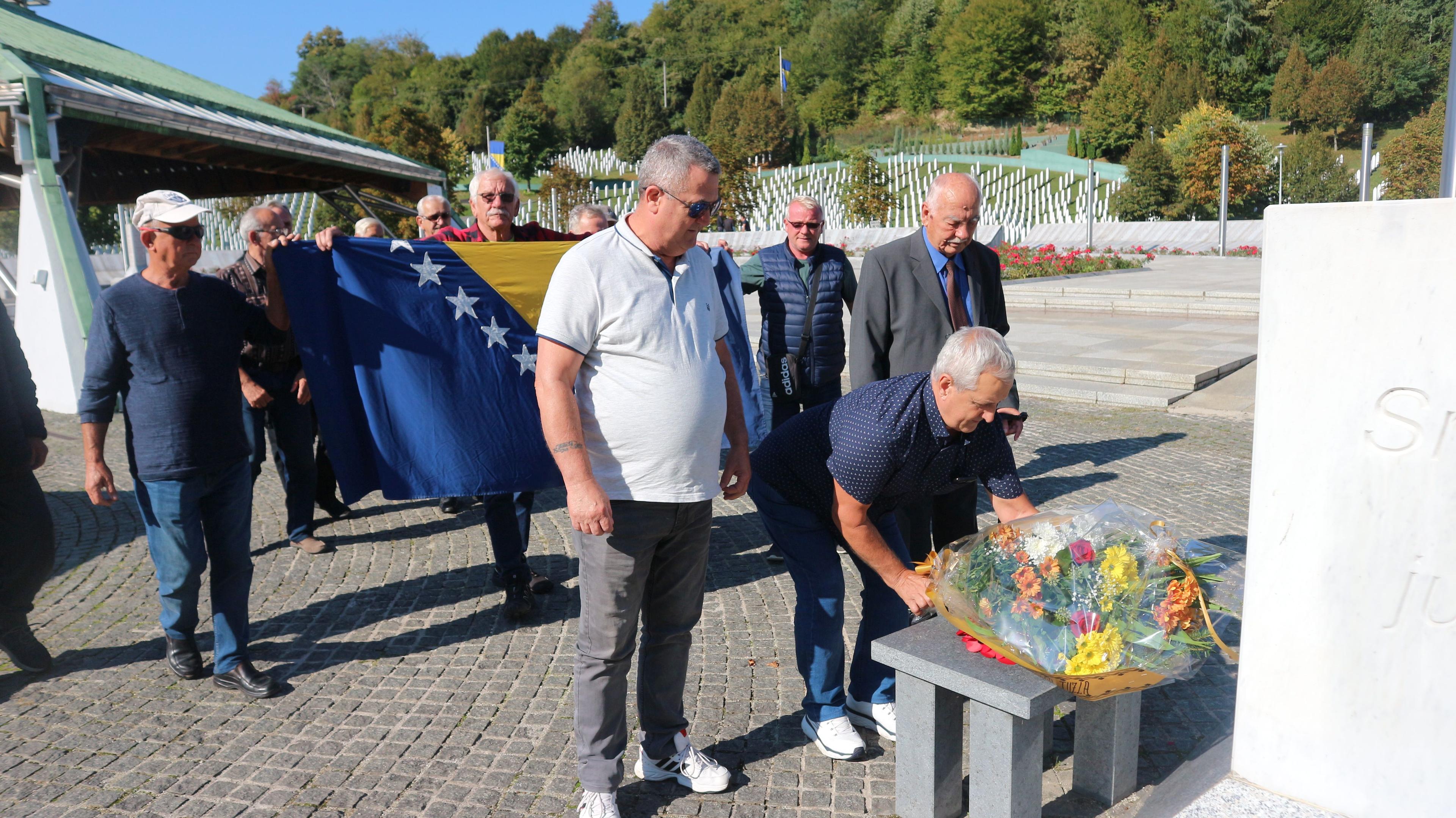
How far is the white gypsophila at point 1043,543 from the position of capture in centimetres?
271

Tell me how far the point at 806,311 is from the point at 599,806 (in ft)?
10.3

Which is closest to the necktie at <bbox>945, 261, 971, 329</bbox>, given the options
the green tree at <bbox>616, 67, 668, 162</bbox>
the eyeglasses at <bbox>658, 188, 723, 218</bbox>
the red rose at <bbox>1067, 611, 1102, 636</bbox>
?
the eyeglasses at <bbox>658, 188, 723, 218</bbox>

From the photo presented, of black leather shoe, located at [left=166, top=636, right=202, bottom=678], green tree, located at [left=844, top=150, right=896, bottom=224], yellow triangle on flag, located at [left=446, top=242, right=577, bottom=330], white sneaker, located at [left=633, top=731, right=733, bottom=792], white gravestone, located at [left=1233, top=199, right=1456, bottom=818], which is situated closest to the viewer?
white gravestone, located at [left=1233, top=199, right=1456, bottom=818]

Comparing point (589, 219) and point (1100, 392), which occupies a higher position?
point (589, 219)

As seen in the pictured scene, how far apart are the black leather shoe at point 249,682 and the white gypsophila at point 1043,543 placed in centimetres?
307

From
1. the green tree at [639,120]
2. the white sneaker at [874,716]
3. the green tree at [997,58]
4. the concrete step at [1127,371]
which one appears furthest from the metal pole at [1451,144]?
the green tree at [639,120]

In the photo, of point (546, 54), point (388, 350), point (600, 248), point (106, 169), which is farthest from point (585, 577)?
point (546, 54)

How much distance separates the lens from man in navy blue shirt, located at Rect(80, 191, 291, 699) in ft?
12.4

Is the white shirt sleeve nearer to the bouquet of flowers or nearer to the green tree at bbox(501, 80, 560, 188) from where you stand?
the bouquet of flowers

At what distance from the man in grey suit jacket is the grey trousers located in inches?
58.7

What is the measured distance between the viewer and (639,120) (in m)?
91.5

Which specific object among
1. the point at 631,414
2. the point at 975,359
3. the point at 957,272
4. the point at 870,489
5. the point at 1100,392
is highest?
the point at 957,272

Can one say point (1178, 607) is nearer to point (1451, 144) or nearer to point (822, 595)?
point (822, 595)

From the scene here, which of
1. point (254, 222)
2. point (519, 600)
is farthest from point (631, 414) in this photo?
point (254, 222)
